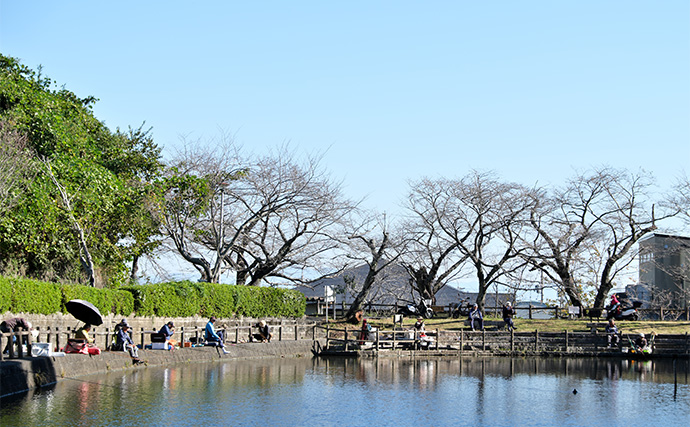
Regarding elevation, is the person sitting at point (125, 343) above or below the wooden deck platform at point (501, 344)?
above

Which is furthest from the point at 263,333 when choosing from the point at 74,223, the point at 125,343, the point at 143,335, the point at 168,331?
the point at 125,343

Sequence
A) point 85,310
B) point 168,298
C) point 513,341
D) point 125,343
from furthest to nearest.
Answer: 1. point 513,341
2. point 168,298
3. point 125,343
4. point 85,310

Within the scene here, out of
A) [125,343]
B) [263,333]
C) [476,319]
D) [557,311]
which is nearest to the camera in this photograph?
[125,343]

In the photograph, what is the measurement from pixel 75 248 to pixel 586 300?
3317 cm

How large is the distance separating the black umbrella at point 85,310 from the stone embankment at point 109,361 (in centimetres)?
108

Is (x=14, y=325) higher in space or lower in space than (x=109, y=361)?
higher

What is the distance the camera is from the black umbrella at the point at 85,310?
66.4 ft

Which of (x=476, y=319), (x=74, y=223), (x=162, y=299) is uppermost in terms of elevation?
(x=74, y=223)

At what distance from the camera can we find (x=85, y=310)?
2038cm

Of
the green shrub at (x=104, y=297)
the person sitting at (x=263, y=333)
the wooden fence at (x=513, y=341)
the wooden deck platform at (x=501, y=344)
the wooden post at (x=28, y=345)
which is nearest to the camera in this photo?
the wooden post at (x=28, y=345)

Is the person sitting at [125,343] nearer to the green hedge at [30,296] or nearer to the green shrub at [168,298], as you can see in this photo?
the green hedge at [30,296]

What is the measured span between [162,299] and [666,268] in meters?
34.2

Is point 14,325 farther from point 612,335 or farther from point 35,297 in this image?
point 612,335

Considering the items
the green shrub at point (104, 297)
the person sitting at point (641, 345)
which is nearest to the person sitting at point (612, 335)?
the person sitting at point (641, 345)
